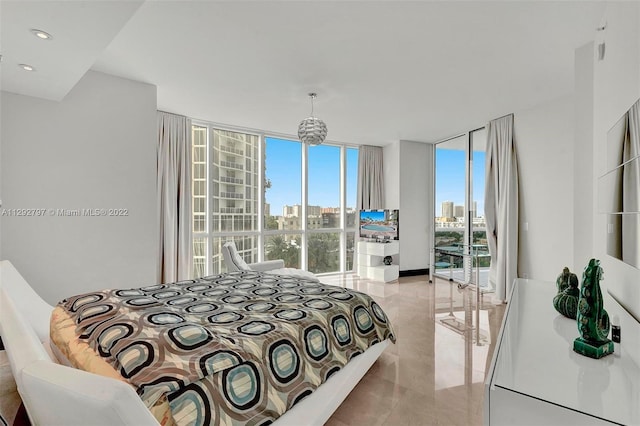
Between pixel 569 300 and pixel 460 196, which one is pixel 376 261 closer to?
pixel 460 196

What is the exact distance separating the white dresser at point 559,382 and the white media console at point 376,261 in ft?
15.2

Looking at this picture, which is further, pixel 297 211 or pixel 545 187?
pixel 297 211

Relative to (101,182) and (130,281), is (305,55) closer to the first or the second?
(101,182)

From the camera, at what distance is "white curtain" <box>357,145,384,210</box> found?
6.66 m

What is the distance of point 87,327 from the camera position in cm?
165

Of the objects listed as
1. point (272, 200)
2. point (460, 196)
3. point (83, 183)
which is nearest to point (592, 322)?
point (83, 183)

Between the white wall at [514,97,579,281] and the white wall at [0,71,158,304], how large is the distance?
16.0 ft

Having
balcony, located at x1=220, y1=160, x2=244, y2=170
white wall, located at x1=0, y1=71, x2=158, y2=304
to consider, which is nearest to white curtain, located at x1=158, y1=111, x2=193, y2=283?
balcony, located at x1=220, y1=160, x2=244, y2=170

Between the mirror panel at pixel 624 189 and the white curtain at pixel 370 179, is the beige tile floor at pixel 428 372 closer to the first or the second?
the mirror panel at pixel 624 189

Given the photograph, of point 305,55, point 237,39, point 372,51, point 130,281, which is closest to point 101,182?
point 130,281

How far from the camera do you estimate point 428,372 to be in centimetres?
258

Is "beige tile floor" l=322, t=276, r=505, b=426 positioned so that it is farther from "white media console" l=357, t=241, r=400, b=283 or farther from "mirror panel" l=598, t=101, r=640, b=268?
"white media console" l=357, t=241, r=400, b=283

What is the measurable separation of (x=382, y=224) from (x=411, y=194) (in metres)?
0.92

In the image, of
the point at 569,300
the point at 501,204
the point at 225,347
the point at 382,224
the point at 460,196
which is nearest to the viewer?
the point at 225,347
